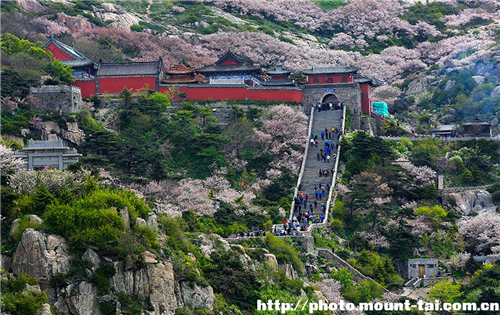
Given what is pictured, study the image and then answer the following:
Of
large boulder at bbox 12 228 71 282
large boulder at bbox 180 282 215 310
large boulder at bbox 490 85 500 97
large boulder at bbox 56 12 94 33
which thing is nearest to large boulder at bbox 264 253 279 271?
large boulder at bbox 180 282 215 310

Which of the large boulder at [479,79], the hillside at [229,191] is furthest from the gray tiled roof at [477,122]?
the large boulder at [479,79]

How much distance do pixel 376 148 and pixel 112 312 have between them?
4021 centimetres

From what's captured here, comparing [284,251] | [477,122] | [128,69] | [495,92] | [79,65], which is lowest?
[284,251]

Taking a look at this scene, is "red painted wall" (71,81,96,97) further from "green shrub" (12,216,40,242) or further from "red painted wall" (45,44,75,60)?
"green shrub" (12,216,40,242)

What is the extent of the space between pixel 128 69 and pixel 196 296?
148ft

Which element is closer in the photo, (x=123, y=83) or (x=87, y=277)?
(x=87, y=277)

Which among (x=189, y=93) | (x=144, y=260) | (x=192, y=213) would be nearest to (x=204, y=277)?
(x=144, y=260)

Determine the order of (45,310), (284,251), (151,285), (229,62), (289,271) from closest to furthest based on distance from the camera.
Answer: (45,310) < (151,285) < (289,271) < (284,251) < (229,62)

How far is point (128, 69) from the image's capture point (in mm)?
89625

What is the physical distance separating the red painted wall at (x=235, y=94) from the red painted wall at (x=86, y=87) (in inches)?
269

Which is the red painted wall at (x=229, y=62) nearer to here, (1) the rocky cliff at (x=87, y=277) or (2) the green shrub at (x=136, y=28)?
(2) the green shrub at (x=136, y=28)

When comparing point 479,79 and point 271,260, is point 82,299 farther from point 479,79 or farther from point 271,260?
point 479,79

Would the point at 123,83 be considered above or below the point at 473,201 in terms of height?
above

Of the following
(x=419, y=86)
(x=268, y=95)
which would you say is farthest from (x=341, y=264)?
(x=419, y=86)
